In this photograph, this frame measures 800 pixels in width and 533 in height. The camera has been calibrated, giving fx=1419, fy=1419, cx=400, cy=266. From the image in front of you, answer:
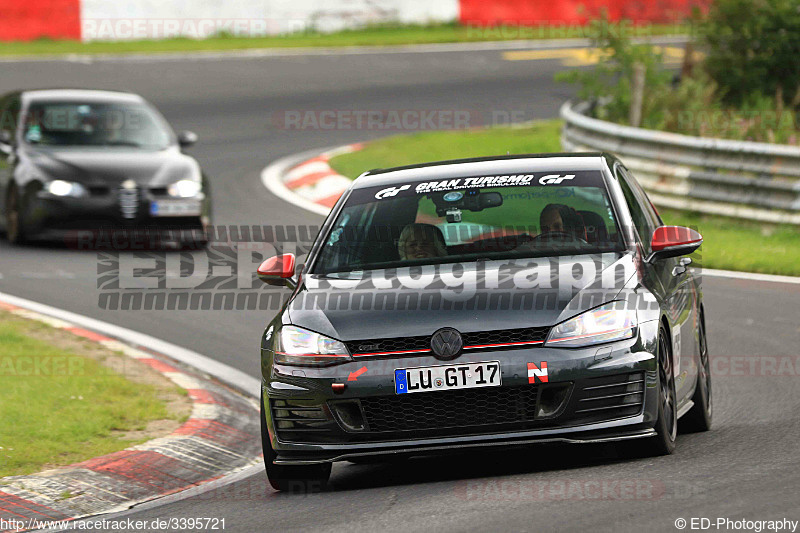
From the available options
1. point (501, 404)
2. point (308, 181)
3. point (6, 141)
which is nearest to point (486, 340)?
point (501, 404)

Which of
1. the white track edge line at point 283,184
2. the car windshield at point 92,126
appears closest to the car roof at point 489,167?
the car windshield at point 92,126

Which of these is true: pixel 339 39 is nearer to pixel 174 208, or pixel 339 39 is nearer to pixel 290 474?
pixel 174 208

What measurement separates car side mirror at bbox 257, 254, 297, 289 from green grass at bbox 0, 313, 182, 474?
4.51ft

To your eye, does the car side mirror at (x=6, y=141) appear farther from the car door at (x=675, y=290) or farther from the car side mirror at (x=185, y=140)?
the car door at (x=675, y=290)

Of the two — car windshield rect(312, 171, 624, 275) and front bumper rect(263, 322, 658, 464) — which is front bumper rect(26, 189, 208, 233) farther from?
front bumper rect(263, 322, 658, 464)

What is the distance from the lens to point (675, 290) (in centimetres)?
735

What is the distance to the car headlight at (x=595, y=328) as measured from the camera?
248 inches

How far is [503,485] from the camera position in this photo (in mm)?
6242

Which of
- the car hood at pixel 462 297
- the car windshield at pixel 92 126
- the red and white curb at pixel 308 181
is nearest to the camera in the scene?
the car hood at pixel 462 297

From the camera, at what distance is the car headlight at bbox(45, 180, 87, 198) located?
14516 mm

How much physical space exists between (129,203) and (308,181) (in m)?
4.82

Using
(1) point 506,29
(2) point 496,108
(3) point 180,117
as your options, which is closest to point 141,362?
(3) point 180,117

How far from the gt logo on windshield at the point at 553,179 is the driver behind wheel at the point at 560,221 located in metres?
0.16

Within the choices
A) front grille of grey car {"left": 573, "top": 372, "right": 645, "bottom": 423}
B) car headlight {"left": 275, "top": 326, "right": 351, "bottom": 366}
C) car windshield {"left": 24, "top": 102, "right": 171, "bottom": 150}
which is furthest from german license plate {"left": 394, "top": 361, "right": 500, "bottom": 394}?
car windshield {"left": 24, "top": 102, "right": 171, "bottom": 150}
